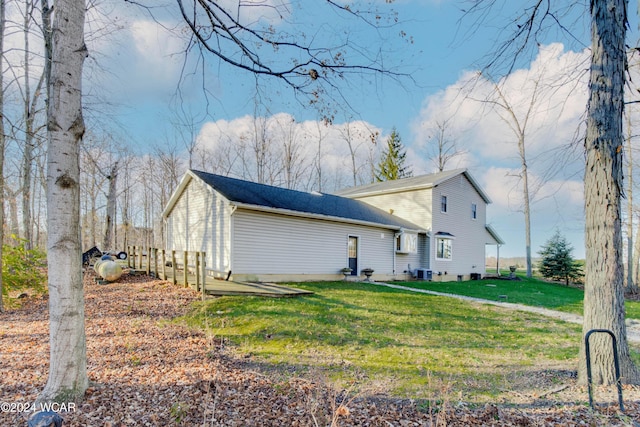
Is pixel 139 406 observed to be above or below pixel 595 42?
below

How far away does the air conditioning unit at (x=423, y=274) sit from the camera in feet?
61.2

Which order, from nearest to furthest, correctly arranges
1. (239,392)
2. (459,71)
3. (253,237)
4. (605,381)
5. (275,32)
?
(239,392) < (605,381) < (275,32) < (459,71) < (253,237)

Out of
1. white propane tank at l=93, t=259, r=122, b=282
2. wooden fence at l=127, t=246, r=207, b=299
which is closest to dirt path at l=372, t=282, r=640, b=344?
wooden fence at l=127, t=246, r=207, b=299

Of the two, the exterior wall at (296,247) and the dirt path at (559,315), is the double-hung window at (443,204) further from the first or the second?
the dirt path at (559,315)

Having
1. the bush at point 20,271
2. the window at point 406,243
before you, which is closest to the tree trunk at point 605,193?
the bush at point 20,271

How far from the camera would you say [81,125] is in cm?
332

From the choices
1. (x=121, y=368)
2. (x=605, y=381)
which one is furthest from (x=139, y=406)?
(x=605, y=381)

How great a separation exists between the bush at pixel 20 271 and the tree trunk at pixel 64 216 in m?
7.68

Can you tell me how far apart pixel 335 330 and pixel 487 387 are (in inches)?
119

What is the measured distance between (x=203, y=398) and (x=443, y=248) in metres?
18.5

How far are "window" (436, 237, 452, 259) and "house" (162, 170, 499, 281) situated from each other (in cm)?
6

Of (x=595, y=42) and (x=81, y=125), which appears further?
(x=595, y=42)

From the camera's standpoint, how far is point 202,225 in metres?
13.4

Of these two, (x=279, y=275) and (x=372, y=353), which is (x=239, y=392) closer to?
(x=372, y=353)
